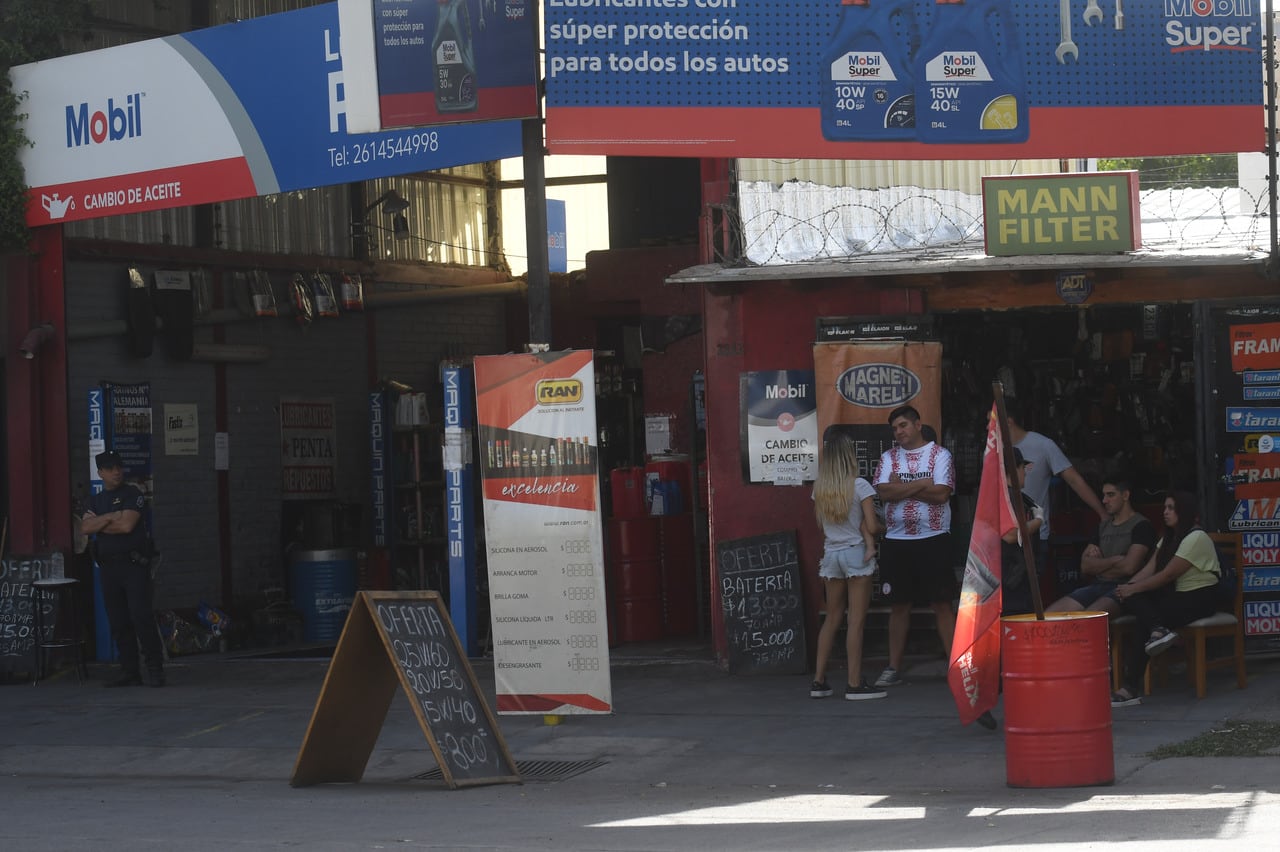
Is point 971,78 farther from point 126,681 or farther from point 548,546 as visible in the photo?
point 126,681

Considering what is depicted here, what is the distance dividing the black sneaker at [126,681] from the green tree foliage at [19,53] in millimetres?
4040

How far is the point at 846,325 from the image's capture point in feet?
41.7

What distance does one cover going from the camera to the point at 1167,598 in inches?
422

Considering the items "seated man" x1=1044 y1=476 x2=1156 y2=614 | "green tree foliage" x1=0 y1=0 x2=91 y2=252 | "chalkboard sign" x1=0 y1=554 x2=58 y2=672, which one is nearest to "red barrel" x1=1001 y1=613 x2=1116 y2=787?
"seated man" x1=1044 y1=476 x2=1156 y2=614

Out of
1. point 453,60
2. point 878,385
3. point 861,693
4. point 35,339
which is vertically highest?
point 453,60

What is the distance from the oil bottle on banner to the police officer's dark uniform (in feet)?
23.1

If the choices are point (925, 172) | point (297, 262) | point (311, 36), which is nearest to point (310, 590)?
point (297, 262)

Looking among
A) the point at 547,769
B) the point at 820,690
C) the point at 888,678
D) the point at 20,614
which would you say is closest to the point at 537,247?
the point at 547,769

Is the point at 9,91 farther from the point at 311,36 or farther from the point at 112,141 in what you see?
the point at 311,36

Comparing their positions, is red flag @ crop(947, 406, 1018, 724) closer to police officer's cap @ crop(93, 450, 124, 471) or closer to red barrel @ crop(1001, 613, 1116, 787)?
red barrel @ crop(1001, 613, 1116, 787)

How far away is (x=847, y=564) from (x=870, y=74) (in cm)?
372

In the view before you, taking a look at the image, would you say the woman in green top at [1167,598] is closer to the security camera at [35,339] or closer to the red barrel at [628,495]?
the red barrel at [628,495]

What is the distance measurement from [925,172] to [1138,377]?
297 cm

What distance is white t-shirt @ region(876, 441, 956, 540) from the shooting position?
11391 millimetres
